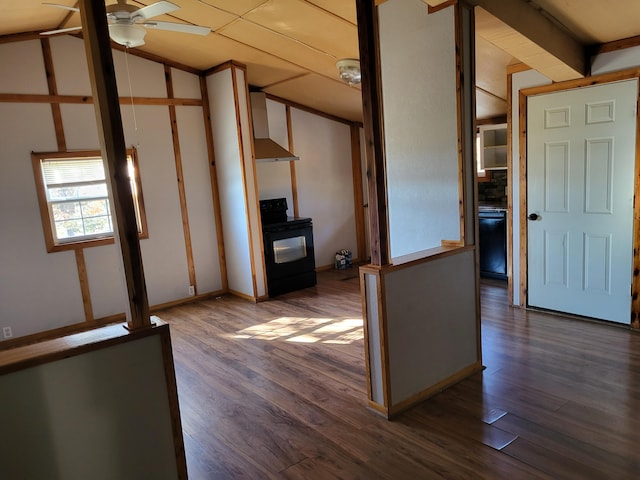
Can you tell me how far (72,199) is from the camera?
15.7 feet

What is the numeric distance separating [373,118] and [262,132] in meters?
3.62

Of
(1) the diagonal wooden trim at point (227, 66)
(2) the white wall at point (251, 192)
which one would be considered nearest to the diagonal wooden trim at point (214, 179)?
(1) the diagonal wooden trim at point (227, 66)

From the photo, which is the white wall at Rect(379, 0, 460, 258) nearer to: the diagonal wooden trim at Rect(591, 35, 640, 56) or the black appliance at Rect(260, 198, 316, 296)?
the diagonal wooden trim at Rect(591, 35, 640, 56)

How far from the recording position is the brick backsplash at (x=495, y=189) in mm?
6148

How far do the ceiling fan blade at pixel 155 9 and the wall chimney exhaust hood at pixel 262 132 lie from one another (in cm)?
288

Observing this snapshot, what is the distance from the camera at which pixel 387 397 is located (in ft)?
8.80

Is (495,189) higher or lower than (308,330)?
higher

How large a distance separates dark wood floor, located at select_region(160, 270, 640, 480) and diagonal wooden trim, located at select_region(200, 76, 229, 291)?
67.3 inches

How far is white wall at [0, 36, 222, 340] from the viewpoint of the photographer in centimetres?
441

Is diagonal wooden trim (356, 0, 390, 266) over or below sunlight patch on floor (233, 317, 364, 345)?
over

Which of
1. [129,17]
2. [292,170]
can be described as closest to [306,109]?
[292,170]

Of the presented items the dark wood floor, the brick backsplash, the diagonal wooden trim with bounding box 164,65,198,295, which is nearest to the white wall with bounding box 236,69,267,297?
the diagonal wooden trim with bounding box 164,65,198,295

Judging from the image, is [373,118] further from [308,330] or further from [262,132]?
[262,132]

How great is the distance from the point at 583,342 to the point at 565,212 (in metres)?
1.21
